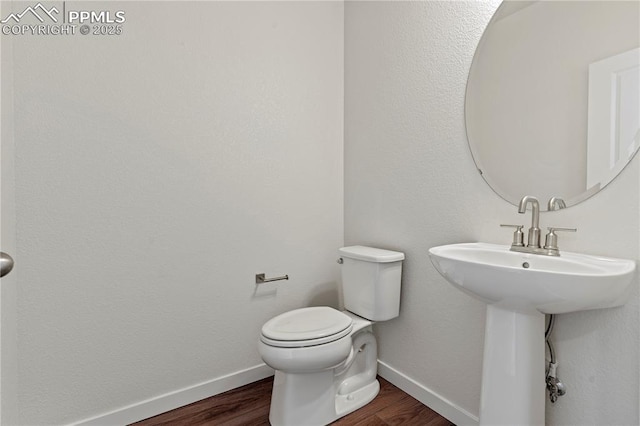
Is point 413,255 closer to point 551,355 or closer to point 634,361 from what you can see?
point 551,355

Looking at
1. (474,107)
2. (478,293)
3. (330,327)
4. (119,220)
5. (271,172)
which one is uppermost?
(474,107)

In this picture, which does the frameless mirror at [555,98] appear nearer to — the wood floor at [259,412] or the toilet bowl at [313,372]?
the toilet bowl at [313,372]

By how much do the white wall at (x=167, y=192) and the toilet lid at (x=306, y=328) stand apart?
1.23ft

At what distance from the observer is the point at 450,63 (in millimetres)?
1486

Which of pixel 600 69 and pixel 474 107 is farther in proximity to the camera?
pixel 474 107

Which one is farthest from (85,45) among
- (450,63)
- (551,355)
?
(551,355)

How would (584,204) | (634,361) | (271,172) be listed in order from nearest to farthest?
(634,361)
(584,204)
(271,172)

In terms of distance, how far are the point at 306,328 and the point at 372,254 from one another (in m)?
0.50

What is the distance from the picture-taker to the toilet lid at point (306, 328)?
1.36 m

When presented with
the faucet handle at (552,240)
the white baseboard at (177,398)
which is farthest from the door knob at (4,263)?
the faucet handle at (552,240)

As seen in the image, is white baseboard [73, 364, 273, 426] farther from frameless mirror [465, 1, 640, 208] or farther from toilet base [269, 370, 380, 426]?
frameless mirror [465, 1, 640, 208]

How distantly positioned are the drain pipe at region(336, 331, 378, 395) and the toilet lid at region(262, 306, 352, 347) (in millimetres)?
265

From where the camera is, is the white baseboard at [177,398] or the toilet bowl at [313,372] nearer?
the toilet bowl at [313,372]

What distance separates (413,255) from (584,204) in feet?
2.48
